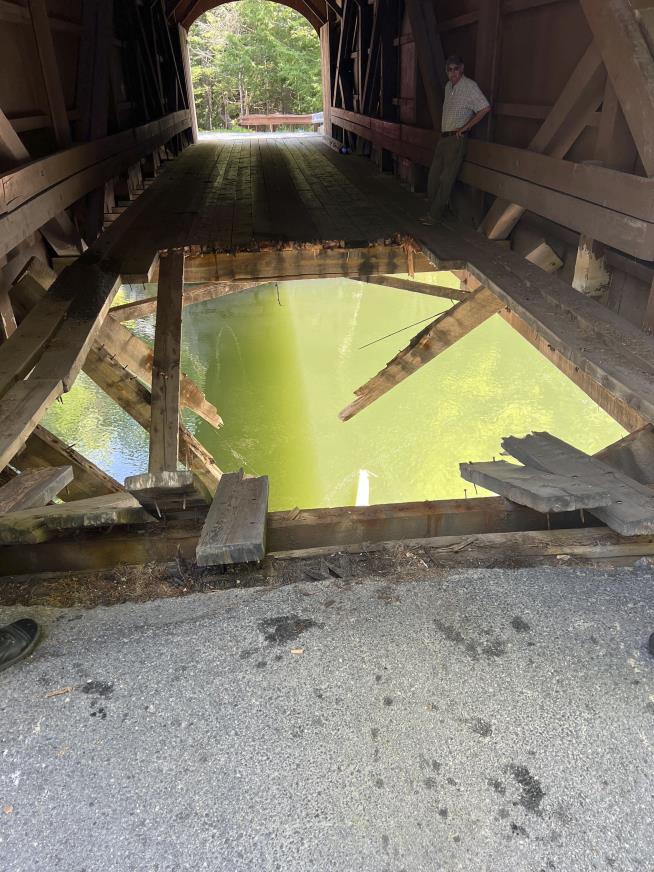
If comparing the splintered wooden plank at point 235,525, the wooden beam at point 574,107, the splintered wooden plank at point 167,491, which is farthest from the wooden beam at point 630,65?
the splintered wooden plank at point 167,491

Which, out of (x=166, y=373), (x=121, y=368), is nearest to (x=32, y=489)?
(x=166, y=373)

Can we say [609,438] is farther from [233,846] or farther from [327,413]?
[233,846]

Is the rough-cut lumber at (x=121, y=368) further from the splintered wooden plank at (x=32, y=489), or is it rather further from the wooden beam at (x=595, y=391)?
the wooden beam at (x=595, y=391)

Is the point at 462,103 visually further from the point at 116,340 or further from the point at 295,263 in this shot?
the point at 116,340

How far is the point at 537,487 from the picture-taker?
214 centimetres

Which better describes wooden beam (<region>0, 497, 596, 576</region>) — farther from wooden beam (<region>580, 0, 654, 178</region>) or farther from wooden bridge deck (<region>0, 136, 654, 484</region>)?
wooden beam (<region>580, 0, 654, 178</region>)

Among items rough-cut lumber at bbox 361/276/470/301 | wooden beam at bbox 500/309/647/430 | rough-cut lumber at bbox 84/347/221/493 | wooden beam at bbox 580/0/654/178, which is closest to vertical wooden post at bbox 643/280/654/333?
wooden beam at bbox 500/309/647/430

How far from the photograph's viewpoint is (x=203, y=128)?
106 ft

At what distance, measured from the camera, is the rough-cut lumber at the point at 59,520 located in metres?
2.12

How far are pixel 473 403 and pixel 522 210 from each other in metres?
6.92

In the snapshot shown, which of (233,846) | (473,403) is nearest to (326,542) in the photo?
(233,846)

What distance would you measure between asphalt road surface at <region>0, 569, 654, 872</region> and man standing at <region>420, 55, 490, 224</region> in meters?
4.01

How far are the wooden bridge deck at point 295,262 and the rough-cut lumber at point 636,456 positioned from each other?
11.4 inches

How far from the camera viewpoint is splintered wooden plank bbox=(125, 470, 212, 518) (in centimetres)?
215
